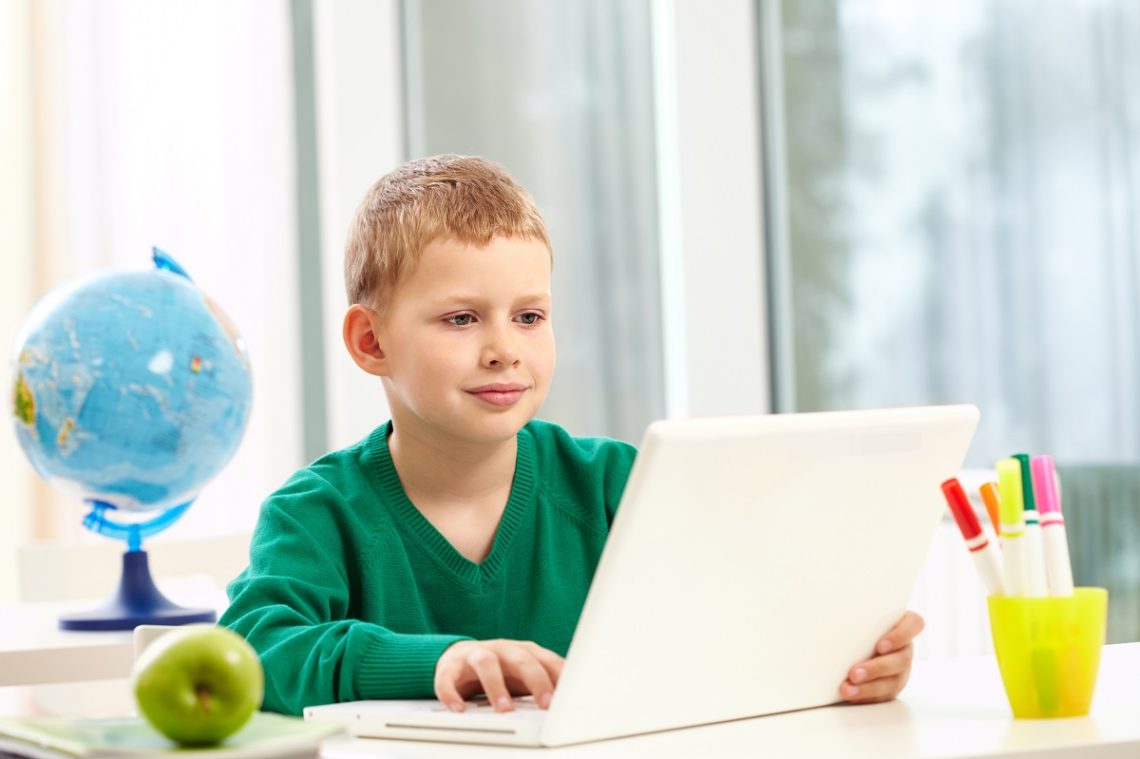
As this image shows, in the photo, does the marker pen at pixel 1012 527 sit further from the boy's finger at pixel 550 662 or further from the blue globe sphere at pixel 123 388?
the blue globe sphere at pixel 123 388

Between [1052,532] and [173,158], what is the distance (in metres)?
3.19

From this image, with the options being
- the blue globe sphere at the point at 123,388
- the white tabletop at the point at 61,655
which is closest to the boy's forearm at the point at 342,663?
the white tabletop at the point at 61,655

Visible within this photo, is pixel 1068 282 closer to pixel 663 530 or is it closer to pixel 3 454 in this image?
pixel 663 530

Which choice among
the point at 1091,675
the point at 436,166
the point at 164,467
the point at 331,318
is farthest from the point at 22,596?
the point at 1091,675

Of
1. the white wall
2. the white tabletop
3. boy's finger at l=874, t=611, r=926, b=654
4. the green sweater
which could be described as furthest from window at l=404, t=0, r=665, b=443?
boy's finger at l=874, t=611, r=926, b=654

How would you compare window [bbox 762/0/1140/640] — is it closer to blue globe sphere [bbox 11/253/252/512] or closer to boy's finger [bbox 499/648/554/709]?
blue globe sphere [bbox 11/253/252/512]

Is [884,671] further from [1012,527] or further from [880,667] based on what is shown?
[1012,527]

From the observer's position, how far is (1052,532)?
0.97 meters

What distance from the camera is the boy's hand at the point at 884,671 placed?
3.45 ft

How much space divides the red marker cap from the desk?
0.12 m

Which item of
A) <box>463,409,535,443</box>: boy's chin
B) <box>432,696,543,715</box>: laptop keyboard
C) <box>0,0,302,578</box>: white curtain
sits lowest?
<box>432,696,543,715</box>: laptop keyboard

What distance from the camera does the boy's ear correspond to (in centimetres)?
141

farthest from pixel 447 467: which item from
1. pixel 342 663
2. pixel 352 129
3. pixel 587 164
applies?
pixel 352 129

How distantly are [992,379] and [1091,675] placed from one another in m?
1.82
